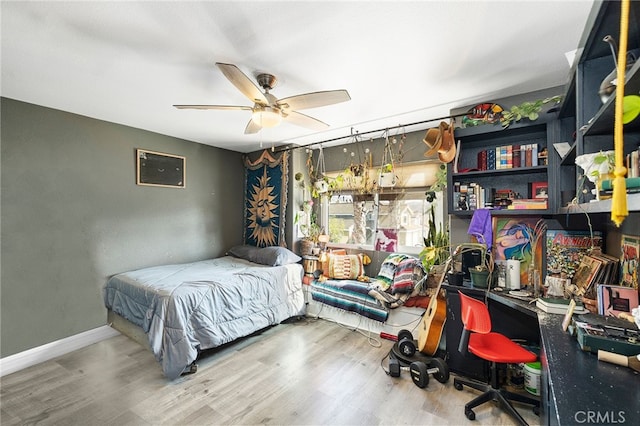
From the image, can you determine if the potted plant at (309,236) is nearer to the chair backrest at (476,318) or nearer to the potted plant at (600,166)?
the chair backrest at (476,318)

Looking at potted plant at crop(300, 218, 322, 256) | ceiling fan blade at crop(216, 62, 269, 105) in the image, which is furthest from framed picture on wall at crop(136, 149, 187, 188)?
ceiling fan blade at crop(216, 62, 269, 105)

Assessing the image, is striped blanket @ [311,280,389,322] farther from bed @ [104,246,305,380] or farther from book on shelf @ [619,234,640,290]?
book on shelf @ [619,234,640,290]

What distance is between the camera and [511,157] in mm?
2359

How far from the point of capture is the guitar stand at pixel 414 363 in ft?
7.23

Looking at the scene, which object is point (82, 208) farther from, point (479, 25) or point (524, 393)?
point (524, 393)

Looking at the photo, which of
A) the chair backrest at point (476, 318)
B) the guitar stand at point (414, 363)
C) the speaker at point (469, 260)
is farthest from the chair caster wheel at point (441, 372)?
the speaker at point (469, 260)

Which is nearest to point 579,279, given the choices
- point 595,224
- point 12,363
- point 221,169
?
point 595,224

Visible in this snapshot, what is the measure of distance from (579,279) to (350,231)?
2.57 meters

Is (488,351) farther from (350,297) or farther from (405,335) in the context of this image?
(350,297)

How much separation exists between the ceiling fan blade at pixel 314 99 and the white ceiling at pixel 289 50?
236 mm

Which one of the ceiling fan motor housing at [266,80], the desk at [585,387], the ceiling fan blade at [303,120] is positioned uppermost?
the ceiling fan motor housing at [266,80]

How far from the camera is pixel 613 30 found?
120 centimetres

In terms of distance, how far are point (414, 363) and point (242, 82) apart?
248cm

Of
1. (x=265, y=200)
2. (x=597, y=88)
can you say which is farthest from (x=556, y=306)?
(x=265, y=200)
